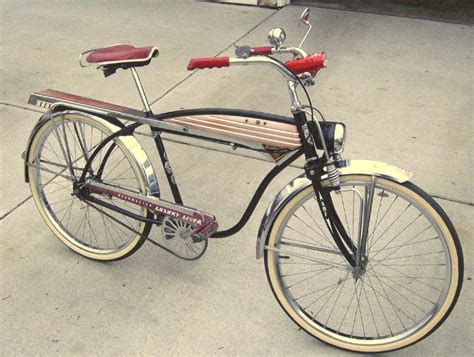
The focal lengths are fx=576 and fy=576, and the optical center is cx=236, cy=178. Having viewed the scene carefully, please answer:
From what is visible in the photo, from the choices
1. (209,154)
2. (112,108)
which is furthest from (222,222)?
(112,108)

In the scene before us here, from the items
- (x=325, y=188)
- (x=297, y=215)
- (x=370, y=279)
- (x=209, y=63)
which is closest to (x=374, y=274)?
(x=370, y=279)

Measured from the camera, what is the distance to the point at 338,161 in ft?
6.64

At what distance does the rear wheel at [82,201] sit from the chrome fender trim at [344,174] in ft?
1.96

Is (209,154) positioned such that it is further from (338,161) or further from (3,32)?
(3,32)

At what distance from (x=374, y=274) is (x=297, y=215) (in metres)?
0.54

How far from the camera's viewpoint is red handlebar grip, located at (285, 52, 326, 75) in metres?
1.89

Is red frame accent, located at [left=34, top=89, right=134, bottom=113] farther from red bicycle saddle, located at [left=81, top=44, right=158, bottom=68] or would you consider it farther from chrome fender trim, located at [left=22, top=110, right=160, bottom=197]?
red bicycle saddle, located at [left=81, top=44, right=158, bottom=68]

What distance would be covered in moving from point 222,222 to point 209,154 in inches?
26.8

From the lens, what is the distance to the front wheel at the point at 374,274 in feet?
6.63

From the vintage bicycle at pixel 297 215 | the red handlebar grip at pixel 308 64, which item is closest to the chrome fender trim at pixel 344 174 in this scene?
the vintage bicycle at pixel 297 215

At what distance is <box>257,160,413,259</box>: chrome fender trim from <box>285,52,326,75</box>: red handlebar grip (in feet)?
1.14

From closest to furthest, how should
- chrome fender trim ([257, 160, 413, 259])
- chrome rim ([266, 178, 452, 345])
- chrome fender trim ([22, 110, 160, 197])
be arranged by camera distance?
chrome fender trim ([257, 160, 413, 259])
chrome rim ([266, 178, 452, 345])
chrome fender trim ([22, 110, 160, 197])

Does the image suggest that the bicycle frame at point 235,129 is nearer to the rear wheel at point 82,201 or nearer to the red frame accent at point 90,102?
the red frame accent at point 90,102

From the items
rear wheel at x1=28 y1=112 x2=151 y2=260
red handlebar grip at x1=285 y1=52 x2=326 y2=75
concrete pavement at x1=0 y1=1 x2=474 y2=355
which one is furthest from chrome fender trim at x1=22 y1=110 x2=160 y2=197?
red handlebar grip at x1=285 y1=52 x2=326 y2=75
